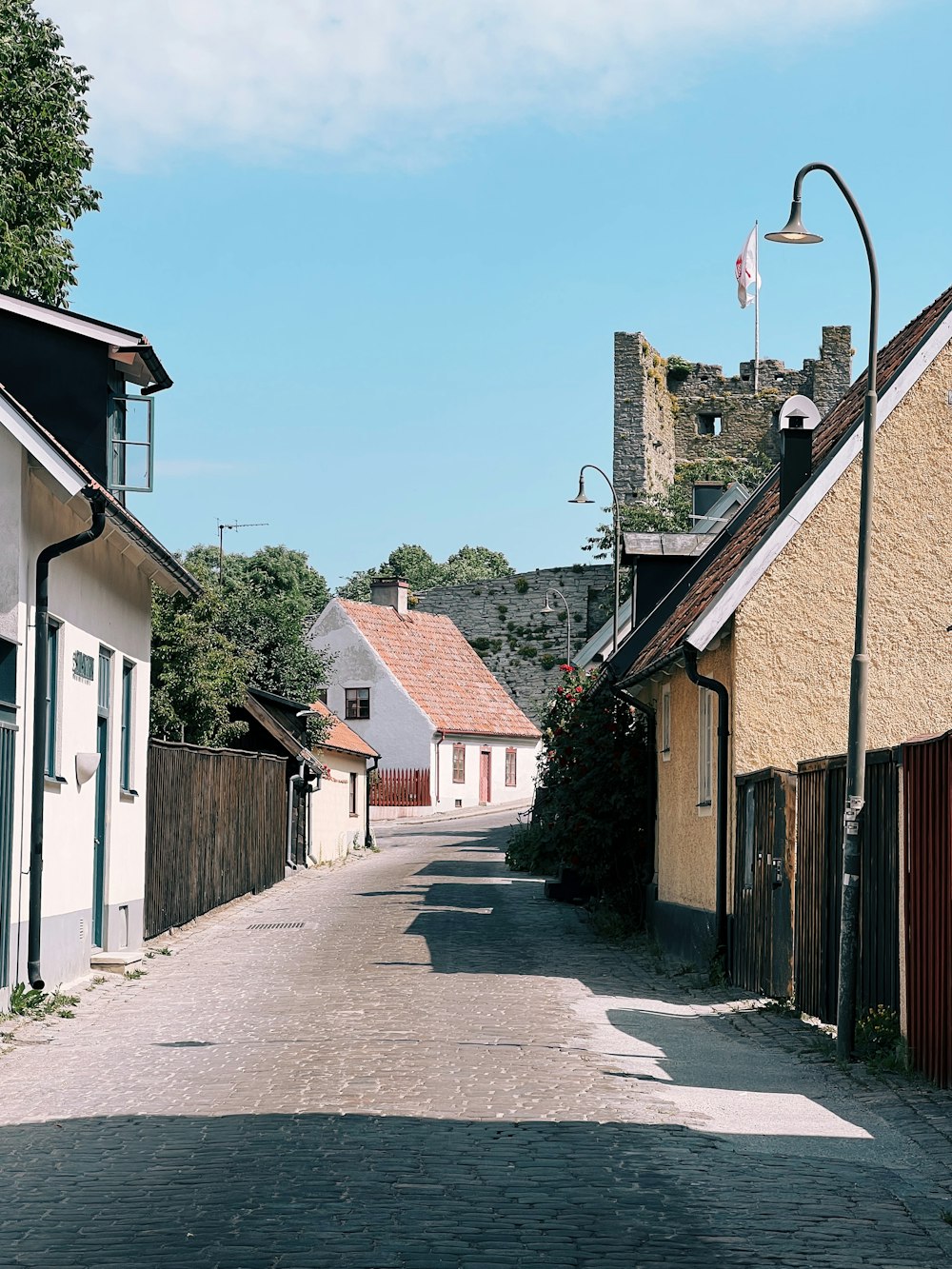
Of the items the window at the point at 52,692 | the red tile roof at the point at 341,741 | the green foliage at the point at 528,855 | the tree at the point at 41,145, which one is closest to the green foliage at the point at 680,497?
the red tile roof at the point at 341,741

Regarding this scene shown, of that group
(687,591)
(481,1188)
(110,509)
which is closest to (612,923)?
(687,591)

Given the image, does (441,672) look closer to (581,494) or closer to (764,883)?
(581,494)

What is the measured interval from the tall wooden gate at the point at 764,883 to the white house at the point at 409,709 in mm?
43667

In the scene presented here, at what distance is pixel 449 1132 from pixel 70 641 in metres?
7.82

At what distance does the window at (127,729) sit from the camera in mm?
17875

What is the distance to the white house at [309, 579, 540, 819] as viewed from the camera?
59.6 metres

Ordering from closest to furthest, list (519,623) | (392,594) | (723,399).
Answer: (392,594), (519,623), (723,399)

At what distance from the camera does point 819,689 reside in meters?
16.2

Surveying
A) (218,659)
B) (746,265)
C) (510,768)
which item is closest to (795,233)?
(218,659)

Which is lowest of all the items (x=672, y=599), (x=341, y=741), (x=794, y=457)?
(x=341, y=741)

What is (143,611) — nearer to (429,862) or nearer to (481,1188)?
(481,1188)

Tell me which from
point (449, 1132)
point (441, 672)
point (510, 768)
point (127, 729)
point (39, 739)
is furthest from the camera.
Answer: point (510, 768)

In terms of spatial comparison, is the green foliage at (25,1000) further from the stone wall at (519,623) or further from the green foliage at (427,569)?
the green foliage at (427,569)

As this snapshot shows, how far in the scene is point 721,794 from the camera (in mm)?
16078
